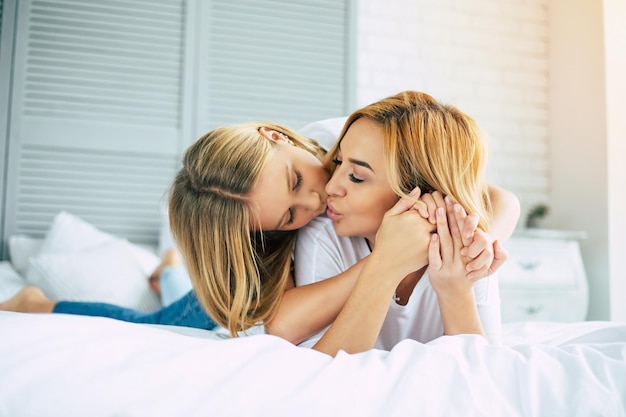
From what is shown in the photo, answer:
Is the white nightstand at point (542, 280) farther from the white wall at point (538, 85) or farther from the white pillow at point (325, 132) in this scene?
the white pillow at point (325, 132)

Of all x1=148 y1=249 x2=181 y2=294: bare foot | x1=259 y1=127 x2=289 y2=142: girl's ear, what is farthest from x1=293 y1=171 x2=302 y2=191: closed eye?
x1=148 y1=249 x2=181 y2=294: bare foot

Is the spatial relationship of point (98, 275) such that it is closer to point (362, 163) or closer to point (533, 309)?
point (362, 163)

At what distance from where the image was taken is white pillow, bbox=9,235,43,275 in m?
2.67

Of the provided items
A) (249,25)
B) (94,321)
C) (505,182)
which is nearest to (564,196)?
(505,182)

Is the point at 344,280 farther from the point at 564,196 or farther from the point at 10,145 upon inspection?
the point at 564,196

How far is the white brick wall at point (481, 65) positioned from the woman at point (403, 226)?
2259mm

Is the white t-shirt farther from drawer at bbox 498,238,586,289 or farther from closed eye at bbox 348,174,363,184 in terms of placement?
drawer at bbox 498,238,586,289

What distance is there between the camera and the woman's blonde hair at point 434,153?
1291 mm

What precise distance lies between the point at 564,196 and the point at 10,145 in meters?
3.19

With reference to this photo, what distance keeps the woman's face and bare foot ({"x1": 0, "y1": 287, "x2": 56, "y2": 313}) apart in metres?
0.95

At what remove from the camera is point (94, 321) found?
77 cm

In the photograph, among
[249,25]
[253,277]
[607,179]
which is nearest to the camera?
[253,277]

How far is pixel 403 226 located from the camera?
1.23 meters

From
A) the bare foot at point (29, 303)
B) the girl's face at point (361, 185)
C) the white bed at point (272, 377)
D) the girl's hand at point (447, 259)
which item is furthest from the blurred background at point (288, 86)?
the white bed at point (272, 377)
